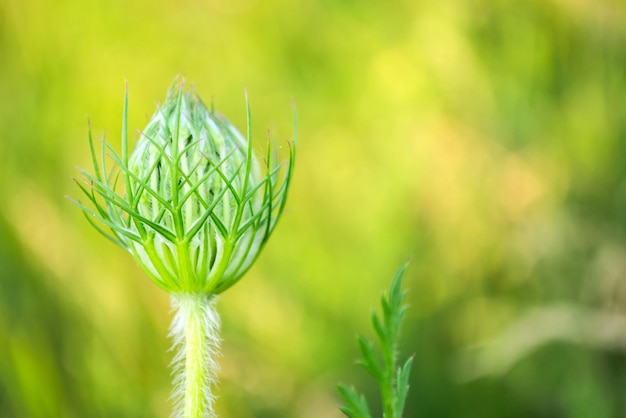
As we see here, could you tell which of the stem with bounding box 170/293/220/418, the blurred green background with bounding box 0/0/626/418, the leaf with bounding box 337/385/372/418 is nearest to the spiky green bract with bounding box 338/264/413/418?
the leaf with bounding box 337/385/372/418

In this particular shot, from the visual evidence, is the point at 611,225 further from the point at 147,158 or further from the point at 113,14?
the point at 113,14

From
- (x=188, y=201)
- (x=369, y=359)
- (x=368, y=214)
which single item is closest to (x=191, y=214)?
(x=188, y=201)

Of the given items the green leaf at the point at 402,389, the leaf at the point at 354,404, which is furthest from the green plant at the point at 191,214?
the green leaf at the point at 402,389

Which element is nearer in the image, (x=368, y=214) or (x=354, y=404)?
(x=354, y=404)

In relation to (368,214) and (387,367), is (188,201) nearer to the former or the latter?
(387,367)

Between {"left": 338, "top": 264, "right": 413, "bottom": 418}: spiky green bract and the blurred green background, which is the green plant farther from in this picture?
the blurred green background

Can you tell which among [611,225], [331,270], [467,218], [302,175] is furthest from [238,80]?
[611,225]

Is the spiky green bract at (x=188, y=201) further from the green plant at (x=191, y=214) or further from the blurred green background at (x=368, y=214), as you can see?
the blurred green background at (x=368, y=214)
